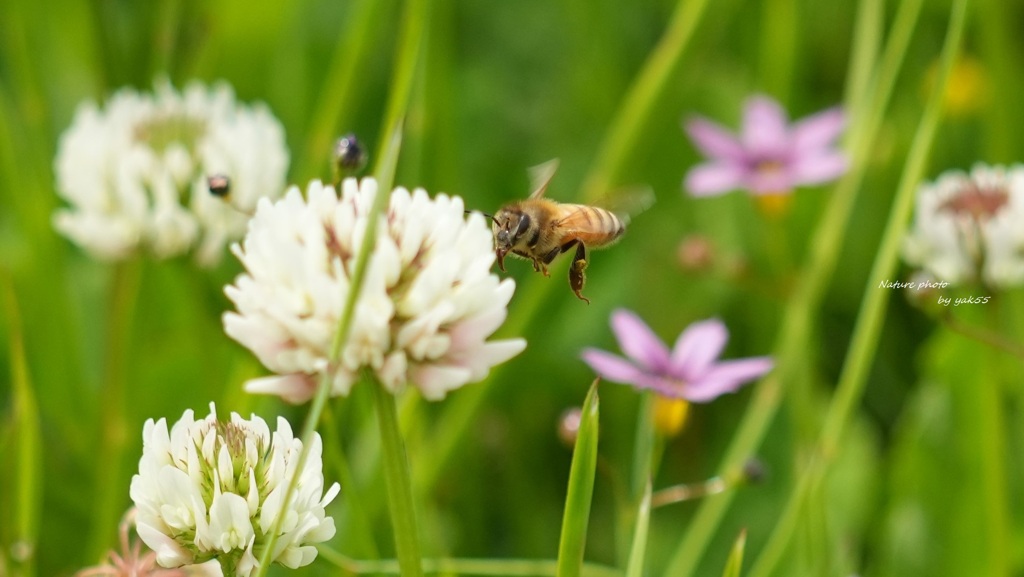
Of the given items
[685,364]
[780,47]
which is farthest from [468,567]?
[780,47]

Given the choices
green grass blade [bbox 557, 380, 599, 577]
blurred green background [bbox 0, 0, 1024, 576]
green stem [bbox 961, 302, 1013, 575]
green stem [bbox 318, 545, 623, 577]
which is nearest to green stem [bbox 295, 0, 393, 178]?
blurred green background [bbox 0, 0, 1024, 576]

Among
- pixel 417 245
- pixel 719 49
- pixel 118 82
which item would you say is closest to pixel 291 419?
pixel 118 82

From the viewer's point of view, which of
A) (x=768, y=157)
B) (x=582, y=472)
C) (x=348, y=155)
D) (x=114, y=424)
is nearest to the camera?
(x=582, y=472)

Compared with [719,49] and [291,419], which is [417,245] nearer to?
[291,419]

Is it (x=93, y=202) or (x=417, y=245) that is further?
(x=93, y=202)

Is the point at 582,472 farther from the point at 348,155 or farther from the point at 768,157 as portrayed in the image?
the point at 768,157

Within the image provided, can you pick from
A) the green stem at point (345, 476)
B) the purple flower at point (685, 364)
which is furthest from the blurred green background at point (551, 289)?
the purple flower at point (685, 364)
